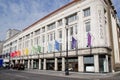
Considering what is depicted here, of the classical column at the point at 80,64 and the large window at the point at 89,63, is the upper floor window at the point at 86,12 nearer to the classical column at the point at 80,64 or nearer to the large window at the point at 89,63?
the large window at the point at 89,63

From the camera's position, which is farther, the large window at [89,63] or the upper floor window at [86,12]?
the upper floor window at [86,12]

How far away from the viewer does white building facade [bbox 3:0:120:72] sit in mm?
34203

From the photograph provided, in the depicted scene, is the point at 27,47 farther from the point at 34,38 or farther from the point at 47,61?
the point at 47,61

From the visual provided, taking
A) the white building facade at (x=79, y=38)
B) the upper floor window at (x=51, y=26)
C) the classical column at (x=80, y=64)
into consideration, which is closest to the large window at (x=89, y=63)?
the white building facade at (x=79, y=38)

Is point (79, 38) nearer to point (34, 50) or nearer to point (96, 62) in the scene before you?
point (96, 62)

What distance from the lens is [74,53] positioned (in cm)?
3816

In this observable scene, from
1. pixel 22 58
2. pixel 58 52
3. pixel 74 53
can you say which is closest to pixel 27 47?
pixel 22 58

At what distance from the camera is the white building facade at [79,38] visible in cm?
3420

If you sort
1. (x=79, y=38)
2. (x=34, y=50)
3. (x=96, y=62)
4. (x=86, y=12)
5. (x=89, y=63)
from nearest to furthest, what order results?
(x=96, y=62) → (x=89, y=63) → (x=86, y=12) → (x=79, y=38) → (x=34, y=50)

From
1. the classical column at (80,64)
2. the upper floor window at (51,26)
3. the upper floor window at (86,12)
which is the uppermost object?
the upper floor window at (86,12)

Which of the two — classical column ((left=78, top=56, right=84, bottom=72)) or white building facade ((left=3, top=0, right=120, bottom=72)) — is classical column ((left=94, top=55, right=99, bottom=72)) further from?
classical column ((left=78, top=56, right=84, bottom=72))

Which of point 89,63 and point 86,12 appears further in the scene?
point 86,12

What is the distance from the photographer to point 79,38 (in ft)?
125

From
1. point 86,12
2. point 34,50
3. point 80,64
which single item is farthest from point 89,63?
point 34,50
